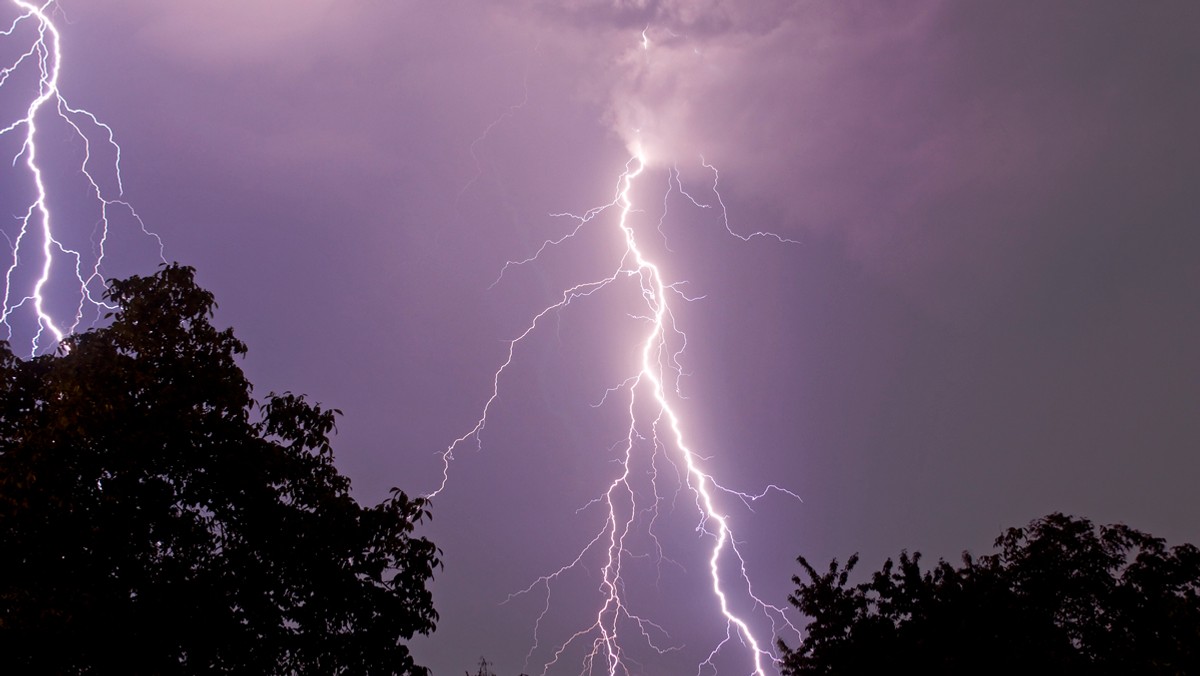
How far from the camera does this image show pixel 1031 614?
1152 centimetres

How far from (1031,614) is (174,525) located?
1202 centimetres

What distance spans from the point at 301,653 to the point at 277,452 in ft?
5.98

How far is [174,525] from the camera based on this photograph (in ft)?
21.0

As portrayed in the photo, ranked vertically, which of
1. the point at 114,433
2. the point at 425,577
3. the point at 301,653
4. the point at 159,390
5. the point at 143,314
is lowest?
the point at 301,653

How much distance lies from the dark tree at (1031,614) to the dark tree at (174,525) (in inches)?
327

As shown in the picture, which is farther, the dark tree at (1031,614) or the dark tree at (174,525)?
the dark tree at (1031,614)

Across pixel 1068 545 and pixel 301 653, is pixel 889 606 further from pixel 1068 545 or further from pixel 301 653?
pixel 301 653

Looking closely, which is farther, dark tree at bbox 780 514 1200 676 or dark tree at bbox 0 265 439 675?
dark tree at bbox 780 514 1200 676

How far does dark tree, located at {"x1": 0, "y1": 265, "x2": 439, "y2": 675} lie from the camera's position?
19.0 feet

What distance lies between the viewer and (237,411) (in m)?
6.95

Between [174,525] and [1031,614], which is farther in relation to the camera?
[1031,614]

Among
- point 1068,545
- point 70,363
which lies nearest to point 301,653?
point 70,363

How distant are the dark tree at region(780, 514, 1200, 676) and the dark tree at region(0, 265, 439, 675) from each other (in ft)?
27.2

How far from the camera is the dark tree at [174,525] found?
228 inches
